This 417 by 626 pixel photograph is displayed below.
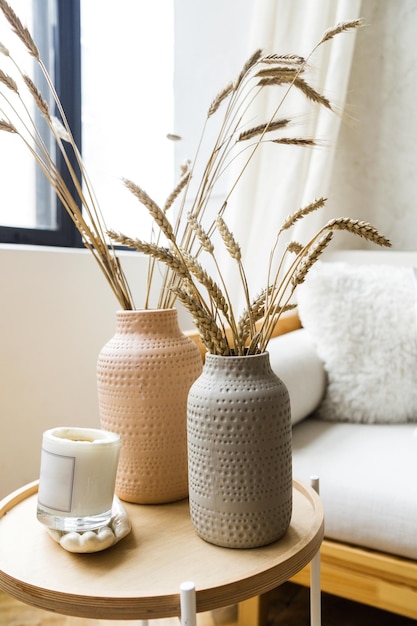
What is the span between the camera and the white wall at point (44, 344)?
1362 mm

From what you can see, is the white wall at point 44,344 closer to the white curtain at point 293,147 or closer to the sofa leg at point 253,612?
the white curtain at point 293,147

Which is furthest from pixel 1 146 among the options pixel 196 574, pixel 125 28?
pixel 196 574

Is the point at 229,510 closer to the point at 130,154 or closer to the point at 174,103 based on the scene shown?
the point at 130,154

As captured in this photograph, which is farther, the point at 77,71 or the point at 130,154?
the point at 130,154

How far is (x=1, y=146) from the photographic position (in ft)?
5.18

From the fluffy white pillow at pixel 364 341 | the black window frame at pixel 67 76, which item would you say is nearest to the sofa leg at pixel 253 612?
the fluffy white pillow at pixel 364 341

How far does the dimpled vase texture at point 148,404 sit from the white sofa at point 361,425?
39 cm

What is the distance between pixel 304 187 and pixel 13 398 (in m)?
1.15

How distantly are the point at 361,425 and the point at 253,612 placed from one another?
48 cm

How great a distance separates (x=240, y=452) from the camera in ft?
2.01

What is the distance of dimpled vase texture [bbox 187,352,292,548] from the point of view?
2.01 feet

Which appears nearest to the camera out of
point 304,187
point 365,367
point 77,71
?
point 365,367

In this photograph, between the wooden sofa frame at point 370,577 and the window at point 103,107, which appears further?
the window at point 103,107

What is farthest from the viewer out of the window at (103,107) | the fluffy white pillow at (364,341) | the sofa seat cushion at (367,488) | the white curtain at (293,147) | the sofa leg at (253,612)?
the white curtain at (293,147)
